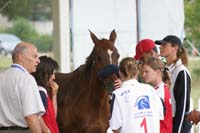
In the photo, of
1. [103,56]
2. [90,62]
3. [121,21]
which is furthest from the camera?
[121,21]

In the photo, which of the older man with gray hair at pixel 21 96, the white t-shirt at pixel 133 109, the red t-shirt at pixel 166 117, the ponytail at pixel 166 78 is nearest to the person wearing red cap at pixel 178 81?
the ponytail at pixel 166 78

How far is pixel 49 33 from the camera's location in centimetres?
2627

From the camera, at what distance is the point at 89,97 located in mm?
7570

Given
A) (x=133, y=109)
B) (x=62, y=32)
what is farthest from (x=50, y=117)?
(x=62, y=32)

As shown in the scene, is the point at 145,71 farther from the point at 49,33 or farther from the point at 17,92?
the point at 49,33

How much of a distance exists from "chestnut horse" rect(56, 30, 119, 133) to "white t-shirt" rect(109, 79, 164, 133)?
224cm

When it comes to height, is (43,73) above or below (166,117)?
above

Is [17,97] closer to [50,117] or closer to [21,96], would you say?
[21,96]

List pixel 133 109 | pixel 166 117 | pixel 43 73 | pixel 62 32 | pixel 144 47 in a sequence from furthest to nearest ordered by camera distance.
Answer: pixel 62 32 < pixel 144 47 < pixel 43 73 < pixel 166 117 < pixel 133 109

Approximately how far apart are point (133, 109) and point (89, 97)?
8.56 feet

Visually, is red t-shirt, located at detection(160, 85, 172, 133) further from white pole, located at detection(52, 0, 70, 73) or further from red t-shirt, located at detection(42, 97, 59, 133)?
white pole, located at detection(52, 0, 70, 73)

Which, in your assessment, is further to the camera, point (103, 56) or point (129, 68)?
point (103, 56)

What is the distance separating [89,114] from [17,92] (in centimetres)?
252

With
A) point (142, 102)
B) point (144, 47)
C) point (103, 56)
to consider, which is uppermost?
point (144, 47)
